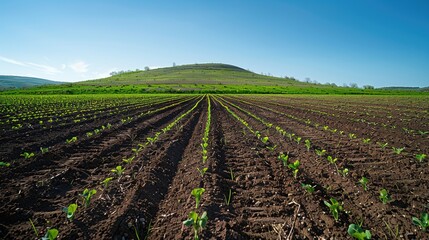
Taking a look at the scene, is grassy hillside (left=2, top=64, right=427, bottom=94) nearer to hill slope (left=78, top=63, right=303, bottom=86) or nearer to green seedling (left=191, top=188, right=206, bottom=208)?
hill slope (left=78, top=63, right=303, bottom=86)

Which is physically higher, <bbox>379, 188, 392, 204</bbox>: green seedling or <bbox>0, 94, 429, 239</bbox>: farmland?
<bbox>379, 188, 392, 204</bbox>: green seedling

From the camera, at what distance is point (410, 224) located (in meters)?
3.35

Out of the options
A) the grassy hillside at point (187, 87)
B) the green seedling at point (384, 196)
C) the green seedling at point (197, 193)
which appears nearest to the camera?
the green seedling at point (197, 193)

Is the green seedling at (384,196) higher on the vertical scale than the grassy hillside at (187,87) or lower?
lower

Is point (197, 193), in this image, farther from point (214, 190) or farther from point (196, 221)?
point (214, 190)

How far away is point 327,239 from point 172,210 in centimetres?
248

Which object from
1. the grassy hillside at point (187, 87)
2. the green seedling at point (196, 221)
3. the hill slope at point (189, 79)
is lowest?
the green seedling at point (196, 221)

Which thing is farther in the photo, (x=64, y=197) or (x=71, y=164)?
→ (x=71, y=164)

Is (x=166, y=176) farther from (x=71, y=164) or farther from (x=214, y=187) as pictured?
(x=71, y=164)

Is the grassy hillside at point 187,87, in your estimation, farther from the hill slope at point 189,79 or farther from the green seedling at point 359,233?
the green seedling at point 359,233

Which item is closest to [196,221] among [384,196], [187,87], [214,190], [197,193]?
[197,193]

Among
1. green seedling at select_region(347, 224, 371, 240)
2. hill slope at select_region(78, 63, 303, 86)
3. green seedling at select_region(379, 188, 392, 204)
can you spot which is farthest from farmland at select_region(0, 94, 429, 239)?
hill slope at select_region(78, 63, 303, 86)

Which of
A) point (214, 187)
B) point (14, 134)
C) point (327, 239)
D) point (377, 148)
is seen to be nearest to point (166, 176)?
point (214, 187)

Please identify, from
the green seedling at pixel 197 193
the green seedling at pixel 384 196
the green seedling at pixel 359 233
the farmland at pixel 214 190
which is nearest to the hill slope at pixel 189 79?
the farmland at pixel 214 190
